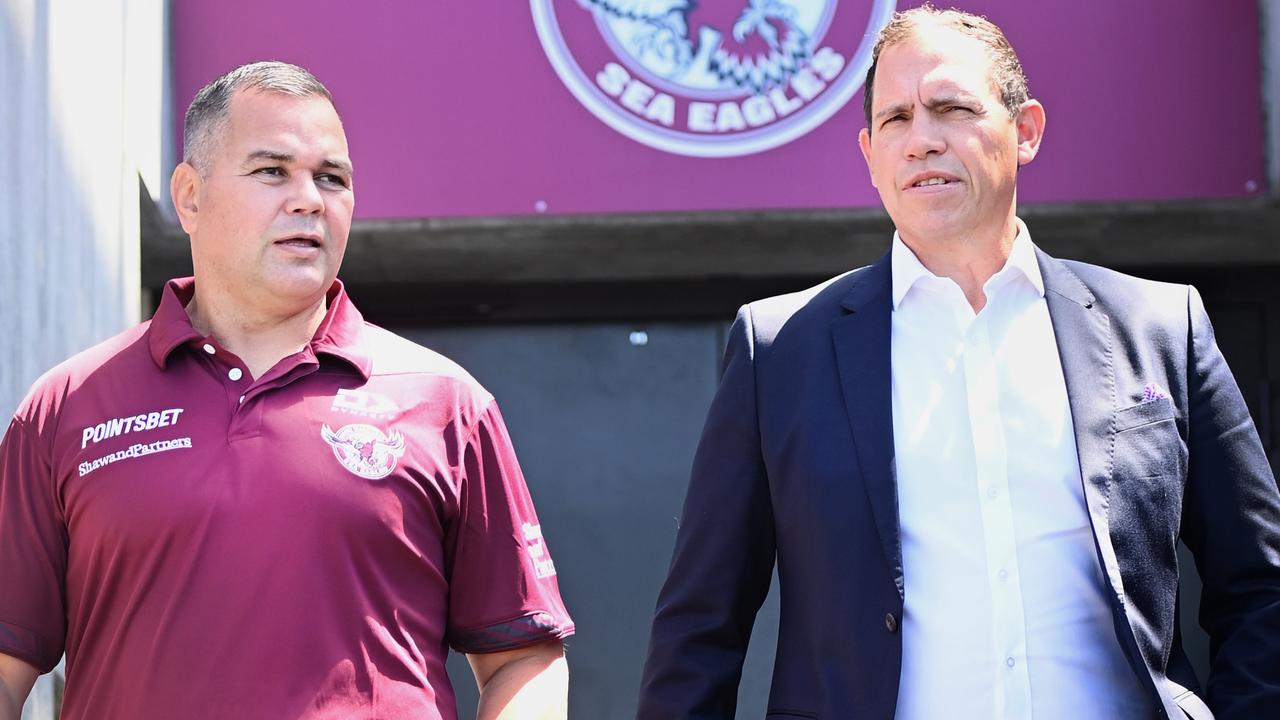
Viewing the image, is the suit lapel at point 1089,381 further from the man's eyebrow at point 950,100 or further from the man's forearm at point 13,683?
the man's forearm at point 13,683

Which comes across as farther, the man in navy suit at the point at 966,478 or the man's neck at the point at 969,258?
the man's neck at the point at 969,258

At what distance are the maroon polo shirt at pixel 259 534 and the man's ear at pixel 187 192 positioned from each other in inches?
6.6

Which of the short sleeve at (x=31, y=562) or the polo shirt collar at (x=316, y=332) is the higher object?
the polo shirt collar at (x=316, y=332)

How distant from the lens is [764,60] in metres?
4.72

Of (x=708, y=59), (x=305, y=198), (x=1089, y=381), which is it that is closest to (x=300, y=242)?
(x=305, y=198)

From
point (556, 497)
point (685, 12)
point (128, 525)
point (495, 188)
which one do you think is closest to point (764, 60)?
point (685, 12)

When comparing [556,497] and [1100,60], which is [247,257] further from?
[1100,60]

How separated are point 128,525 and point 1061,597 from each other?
150cm

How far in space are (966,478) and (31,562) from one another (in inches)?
60.7

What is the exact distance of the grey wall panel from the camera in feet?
17.1

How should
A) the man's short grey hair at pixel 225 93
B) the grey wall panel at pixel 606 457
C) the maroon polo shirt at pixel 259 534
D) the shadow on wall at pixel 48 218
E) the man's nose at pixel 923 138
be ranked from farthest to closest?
the grey wall panel at pixel 606 457
the shadow on wall at pixel 48 218
the man's short grey hair at pixel 225 93
the man's nose at pixel 923 138
the maroon polo shirt at pixel 259 534

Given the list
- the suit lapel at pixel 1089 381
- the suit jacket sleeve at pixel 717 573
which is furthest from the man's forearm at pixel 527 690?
the suit lapel at pixel 1089 381

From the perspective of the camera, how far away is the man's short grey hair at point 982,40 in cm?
292

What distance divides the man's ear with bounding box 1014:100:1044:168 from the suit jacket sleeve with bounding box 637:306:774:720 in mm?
647
